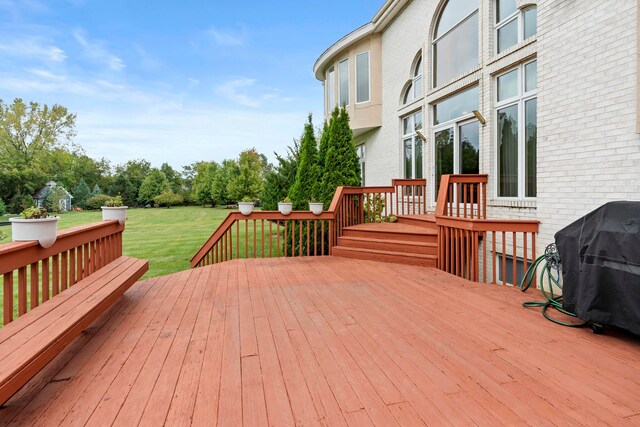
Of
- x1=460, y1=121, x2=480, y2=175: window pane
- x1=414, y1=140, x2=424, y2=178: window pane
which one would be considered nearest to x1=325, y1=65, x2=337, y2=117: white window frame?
x1=414, y1=140, x2=424, y2=178: window pane

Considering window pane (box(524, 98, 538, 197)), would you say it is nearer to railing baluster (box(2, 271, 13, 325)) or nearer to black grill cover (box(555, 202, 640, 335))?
black grill cover (box(555, 202, 640, 335))

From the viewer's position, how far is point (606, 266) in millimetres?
2334

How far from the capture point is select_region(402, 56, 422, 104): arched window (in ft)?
25.8

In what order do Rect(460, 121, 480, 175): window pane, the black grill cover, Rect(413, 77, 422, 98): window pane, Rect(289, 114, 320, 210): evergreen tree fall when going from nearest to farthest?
the black grill cover < Rect(460, 121, 480, 175): window pane < Rect(413, 77, 422, 98): window pane < Rect(289, 114, 320, 210): evergreen tree

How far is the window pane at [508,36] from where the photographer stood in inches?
198

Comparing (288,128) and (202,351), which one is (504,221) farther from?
(288,128)

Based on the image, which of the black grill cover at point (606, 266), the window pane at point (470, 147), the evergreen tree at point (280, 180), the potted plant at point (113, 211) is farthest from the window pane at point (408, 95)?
the potted plant at point (113, 211)

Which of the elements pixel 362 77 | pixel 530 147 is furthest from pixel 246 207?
pixel 362 77

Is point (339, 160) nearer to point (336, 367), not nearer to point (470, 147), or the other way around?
point (470, 147)

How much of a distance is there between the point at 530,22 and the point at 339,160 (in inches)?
154

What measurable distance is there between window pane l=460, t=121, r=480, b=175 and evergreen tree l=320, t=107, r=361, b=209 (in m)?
2.13

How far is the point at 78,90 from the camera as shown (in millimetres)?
17141

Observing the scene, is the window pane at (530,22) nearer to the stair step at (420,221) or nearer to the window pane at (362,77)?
the stair step at (420,221)

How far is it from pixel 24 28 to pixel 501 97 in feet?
54.5
